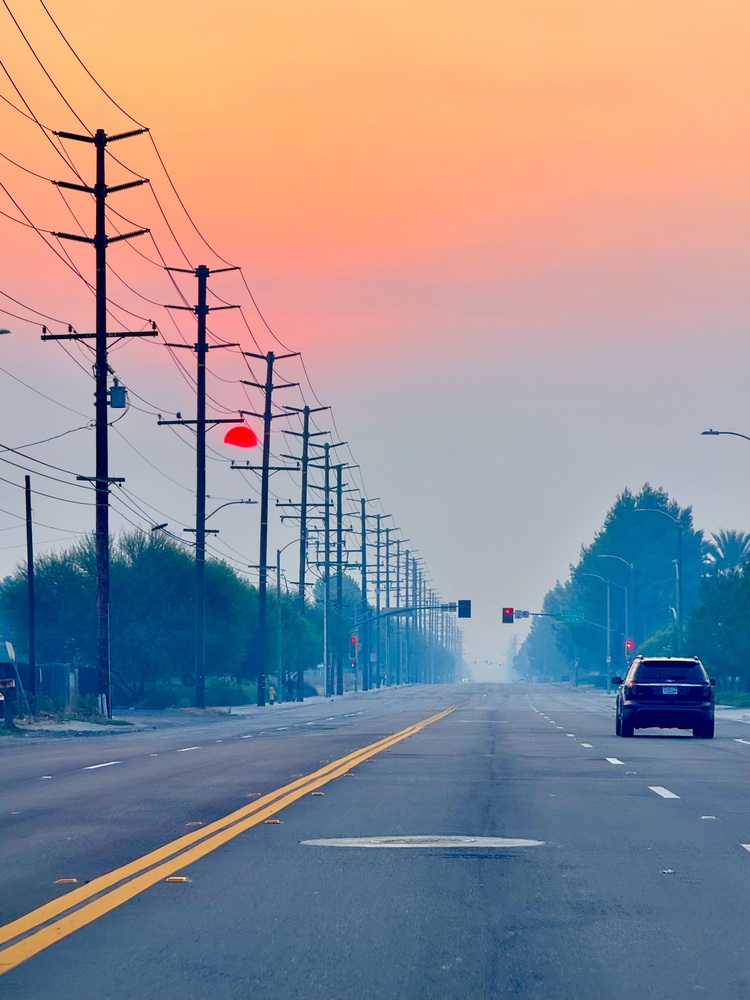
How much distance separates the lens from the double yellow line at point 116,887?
28.2 feet

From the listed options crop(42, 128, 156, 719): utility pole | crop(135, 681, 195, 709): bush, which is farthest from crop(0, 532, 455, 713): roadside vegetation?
crop(42, 128, 156, 719): utility pole

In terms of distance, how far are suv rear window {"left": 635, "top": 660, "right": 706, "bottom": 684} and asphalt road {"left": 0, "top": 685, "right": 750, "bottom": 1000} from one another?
1262 cm

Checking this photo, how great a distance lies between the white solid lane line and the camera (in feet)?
60.1

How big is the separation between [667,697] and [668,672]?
65cm

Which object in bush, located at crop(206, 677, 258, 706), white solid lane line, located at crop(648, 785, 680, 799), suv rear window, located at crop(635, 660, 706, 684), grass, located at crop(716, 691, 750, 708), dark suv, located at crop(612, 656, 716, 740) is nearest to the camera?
white solid lane line, located at crop(648, 785, 680, 799)

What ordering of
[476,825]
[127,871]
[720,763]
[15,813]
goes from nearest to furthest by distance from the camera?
[127,871] < [476,825] < [15,813] < [720,763]

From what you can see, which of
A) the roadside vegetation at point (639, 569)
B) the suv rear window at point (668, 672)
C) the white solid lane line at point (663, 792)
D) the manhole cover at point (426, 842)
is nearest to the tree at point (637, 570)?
the roadside vegetation at point (639, 569)

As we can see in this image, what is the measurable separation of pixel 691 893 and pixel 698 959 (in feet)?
7.76

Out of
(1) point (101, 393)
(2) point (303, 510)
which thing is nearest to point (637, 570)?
(2) point (303, 510)

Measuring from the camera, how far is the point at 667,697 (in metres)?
34.5

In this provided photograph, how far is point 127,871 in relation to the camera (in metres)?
11.3

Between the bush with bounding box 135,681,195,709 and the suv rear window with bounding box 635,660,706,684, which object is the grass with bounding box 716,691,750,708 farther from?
the suv rear window with bounding box 635,660,706,684

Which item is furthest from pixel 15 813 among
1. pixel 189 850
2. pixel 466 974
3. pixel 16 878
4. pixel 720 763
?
pixel 720 763

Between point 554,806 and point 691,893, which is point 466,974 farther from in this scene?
point 554,806
